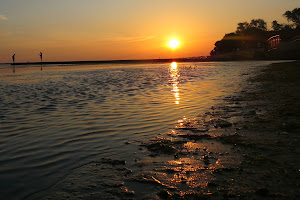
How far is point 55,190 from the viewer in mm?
5012

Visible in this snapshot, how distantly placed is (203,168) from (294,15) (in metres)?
193

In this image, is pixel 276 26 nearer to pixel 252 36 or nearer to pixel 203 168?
pixel 252 36

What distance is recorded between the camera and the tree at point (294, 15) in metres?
165

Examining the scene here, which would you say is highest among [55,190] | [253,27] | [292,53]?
[253,27]

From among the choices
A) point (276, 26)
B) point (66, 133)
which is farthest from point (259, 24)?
point (66, 133)

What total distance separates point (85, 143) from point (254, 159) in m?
4.73

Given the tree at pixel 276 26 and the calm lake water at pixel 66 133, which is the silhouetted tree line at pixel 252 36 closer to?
the tree at pixel 276 26

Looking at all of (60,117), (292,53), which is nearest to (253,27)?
(292,53)

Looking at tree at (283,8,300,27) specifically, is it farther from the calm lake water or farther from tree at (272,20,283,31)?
the calm lake water

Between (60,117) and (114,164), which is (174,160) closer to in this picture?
(114,164)

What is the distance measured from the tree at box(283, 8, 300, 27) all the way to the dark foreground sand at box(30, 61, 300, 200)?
187 meters

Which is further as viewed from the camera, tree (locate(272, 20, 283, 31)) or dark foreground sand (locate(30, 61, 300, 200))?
tree (locate(272, 20, 283, 31))

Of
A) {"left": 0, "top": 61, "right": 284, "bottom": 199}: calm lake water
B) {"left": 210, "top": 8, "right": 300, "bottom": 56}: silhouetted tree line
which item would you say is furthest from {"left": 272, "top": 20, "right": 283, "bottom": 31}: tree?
{"left": 0, "top": 61, "right": 284, "bottom": 199}: calm lake water

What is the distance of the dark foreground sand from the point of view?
15.3ft
